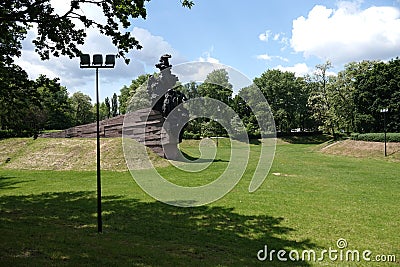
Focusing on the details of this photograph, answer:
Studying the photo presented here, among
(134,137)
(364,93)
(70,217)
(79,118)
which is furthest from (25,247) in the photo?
(79,118)

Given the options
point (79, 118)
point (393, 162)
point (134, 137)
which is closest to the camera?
point (134, 137)

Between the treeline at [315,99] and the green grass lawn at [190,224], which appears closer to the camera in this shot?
the green grass lawn at [190,224]

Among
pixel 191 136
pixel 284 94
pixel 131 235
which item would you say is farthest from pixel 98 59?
pixel 284 94

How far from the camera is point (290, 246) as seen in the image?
27.2 feet

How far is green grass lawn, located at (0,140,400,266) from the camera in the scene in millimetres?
6777

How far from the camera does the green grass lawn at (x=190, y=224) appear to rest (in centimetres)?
678

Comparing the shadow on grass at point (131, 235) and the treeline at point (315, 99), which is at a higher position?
the treeline at point (315, 99)

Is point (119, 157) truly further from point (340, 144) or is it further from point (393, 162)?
point (340, 144)

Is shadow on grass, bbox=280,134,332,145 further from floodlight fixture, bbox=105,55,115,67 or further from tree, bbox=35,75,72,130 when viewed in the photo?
floodlight fixture, bbox=105,55,115,67

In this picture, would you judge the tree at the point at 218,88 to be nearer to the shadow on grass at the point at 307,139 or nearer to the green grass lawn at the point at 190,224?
the shadow on grass at the point at 307,139

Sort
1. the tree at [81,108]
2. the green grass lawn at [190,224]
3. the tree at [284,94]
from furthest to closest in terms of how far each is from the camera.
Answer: the tree at [81,108] < the tree at [284,94] < the green grass lawn at [190,224]

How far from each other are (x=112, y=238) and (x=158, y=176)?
12312mm

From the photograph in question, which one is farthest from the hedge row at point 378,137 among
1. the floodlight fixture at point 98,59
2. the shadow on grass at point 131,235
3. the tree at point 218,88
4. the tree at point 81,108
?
the tree at point 81,108

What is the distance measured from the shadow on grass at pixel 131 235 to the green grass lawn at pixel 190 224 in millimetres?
24
